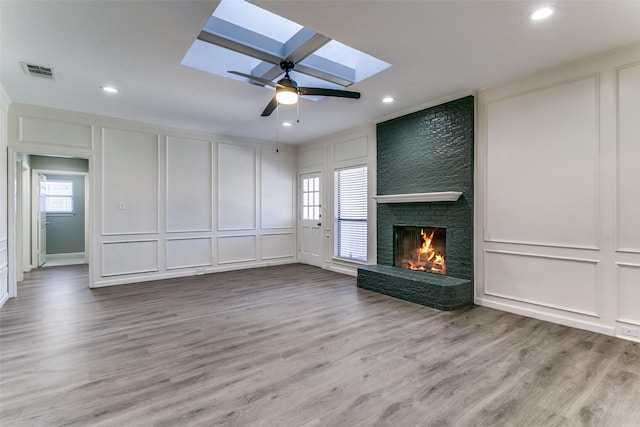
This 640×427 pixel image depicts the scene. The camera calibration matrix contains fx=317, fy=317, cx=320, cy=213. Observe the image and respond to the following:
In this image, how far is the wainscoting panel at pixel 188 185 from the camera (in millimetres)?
5836

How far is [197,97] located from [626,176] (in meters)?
4.84

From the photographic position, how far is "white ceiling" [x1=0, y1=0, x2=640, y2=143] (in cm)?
239

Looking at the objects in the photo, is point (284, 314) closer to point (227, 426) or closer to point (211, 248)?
point (227, 426)

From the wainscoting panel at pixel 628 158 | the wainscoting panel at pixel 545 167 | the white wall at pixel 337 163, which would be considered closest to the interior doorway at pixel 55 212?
the white wall at pixel 337 163

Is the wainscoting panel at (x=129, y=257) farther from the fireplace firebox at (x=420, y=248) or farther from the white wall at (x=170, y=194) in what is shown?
the fireplace firebox at (x=420, y=248)

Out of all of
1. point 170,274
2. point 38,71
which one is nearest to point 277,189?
point 170,274

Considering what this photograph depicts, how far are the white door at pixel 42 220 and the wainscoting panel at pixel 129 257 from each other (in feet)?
10.8

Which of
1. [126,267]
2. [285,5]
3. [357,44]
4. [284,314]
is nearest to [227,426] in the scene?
[284,314]

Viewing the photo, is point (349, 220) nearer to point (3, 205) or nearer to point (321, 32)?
point (321, 32)

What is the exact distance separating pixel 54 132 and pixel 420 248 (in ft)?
19.2

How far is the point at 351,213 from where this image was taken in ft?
20.0

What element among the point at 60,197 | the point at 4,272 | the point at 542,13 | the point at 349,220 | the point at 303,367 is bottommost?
the point at 303,367

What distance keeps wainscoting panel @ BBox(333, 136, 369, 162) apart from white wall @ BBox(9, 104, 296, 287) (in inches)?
58.8

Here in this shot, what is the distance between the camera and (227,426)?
1.80 m
